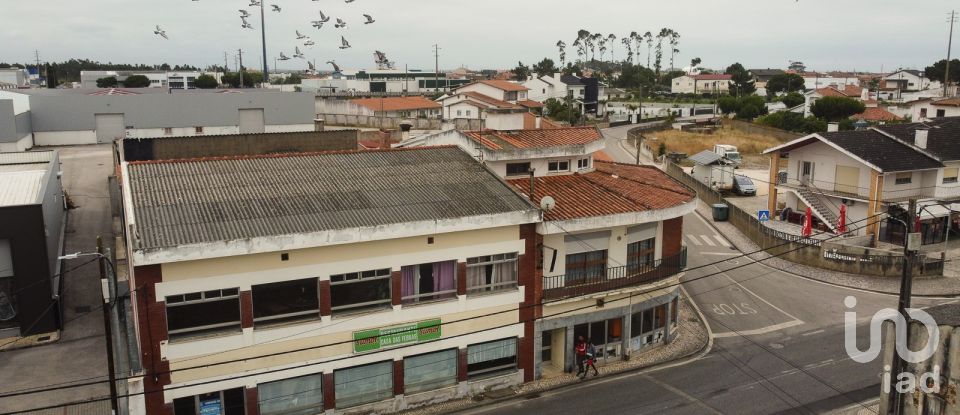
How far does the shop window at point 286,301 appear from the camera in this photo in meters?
21.0

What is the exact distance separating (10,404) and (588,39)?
183 meters

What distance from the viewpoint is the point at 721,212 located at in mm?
47688

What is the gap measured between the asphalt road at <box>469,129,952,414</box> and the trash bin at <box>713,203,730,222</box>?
11102mm

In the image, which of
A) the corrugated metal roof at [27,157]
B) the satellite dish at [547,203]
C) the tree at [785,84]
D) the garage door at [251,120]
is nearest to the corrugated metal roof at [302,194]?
the satellite dish at [547,203]

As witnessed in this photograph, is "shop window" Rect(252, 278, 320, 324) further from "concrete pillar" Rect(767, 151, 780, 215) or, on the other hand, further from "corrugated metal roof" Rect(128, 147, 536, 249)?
"concrete pillar" Rect(767, 151, 780, 215)

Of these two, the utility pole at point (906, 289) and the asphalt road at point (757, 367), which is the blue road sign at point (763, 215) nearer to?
the asphalt road at point (757, 367)

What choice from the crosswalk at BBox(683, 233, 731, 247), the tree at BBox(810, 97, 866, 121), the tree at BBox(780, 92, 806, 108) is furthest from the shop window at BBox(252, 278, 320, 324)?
the tree at BBox(780, 92, 806, 108)

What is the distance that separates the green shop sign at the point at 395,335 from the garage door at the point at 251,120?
4960 centimetres

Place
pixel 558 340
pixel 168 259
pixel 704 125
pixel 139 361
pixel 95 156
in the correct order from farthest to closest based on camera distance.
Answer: pixel 704 125 → pixel 95 156 → pixel 558 340 → pixel 139 361 → pixel 168 259

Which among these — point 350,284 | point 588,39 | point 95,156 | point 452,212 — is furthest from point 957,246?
point 588,39

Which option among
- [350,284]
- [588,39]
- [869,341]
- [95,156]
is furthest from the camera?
[588,39]

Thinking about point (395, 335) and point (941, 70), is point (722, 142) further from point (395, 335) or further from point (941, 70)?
point (941, 70)

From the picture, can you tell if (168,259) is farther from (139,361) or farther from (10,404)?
(10,404)

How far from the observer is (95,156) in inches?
2176
